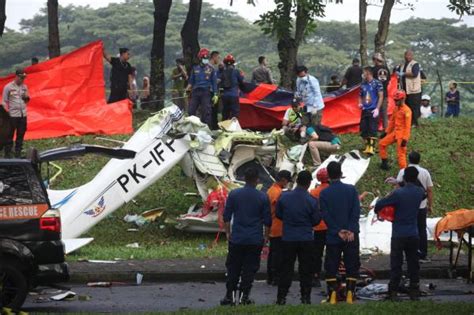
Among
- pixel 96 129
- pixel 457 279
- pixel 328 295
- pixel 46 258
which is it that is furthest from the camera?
pixel 96 129

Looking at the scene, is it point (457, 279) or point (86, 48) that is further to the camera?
point (86, 48)

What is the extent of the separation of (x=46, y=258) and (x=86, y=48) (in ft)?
45.5

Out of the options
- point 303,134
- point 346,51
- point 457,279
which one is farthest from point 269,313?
point 346,51

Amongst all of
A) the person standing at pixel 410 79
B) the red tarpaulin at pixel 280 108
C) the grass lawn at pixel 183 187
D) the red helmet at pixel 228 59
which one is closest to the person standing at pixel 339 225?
the grass lawn at pixel 183 187

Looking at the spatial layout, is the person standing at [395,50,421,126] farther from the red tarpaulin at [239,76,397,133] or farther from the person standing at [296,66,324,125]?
the person standing at [296,66,324,125]

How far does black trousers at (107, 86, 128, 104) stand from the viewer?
1102 inches

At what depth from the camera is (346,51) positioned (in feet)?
274

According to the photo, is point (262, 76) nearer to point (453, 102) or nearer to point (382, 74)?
point (382, 74)

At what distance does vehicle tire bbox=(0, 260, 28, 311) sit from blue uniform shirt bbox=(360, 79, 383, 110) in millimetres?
12022

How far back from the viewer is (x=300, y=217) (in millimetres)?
14516

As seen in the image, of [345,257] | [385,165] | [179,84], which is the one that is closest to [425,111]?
[179,84]

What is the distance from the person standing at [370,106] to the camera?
24406 mm

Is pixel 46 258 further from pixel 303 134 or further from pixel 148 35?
pixel 148 35

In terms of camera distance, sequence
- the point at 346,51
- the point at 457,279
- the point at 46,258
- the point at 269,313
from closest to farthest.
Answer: the point at 269,313, the point at 46,258, the point at 457,279, the point at 346,51
